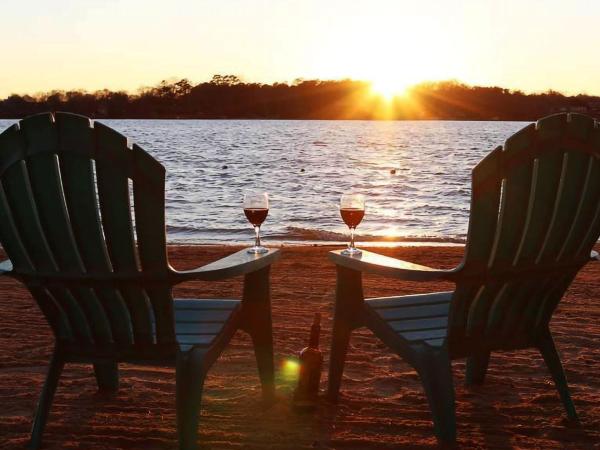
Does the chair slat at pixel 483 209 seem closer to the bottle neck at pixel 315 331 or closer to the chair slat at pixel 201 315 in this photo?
the bottle neck at pixel 315 331

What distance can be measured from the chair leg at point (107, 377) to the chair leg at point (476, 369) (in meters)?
1.81

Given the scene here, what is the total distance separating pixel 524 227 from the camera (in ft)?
9.88

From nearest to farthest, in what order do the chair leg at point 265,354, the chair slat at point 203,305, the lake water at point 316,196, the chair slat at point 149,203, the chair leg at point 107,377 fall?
the chair slat at point 149,203, the chair slat at point 203,305, the chair leg at point 265,354, the chair leg at point 107,377, the lake water at point 316,196

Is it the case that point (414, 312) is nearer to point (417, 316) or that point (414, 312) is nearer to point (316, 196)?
point (417, 316)

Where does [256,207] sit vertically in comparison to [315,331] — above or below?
above

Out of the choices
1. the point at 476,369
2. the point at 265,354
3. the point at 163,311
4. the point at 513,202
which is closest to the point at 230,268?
the point at 163,311

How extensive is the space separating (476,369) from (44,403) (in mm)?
2136

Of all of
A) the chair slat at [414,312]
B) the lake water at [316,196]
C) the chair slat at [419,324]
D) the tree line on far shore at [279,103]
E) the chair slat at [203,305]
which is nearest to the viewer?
the chair slat at [419,324]

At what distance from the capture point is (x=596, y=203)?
317 centimetres

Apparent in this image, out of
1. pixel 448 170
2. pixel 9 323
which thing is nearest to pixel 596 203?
pixel 9 323

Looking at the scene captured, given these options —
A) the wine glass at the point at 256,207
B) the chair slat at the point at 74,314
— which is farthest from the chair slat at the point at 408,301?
the chair slat at the point at 74,314

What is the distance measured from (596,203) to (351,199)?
103cm

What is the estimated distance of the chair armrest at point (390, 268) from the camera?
9.71 ft

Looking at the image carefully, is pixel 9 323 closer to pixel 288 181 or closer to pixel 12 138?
pixel 12 138
